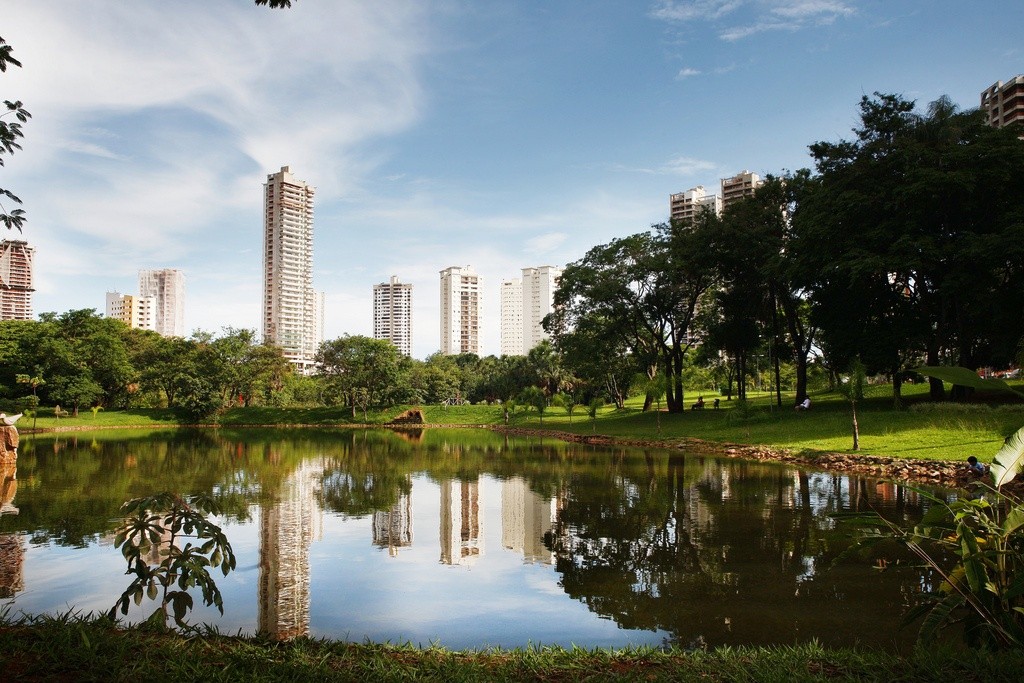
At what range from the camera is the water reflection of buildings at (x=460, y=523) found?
929 cm

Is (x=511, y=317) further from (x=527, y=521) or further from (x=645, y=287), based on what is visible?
(x=527, y=521)

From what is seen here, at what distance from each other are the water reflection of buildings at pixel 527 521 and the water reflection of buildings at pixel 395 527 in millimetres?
1605

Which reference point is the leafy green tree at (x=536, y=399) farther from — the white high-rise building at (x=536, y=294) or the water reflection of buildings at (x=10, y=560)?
the white high-rise building at (x=536, y=294)

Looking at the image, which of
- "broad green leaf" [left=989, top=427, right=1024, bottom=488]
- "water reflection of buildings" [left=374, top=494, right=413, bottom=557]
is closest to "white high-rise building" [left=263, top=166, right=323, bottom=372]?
"water reflection of buildings" [left=374, top=494, right=413, bottom=557]

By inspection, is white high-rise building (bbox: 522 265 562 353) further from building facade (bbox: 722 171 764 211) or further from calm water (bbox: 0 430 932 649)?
calm water (bbox: 0 430 932 649)

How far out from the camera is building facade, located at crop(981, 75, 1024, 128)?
54812 mm

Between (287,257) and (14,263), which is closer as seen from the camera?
(14,263)

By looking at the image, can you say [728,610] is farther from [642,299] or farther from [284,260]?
[284,260]

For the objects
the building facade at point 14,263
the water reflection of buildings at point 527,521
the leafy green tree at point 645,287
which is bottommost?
the water reflection of buildings at point 527,521

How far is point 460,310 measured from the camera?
114938 millimetres

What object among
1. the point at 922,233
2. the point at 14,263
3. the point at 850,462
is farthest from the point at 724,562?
the point at 922,233

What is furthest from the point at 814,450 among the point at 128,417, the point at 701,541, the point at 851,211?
the point at 128,417

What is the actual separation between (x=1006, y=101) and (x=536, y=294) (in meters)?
64.0

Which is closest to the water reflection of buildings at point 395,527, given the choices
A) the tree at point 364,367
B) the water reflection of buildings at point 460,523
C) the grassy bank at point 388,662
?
the water reflection of buildings at point 460,523
